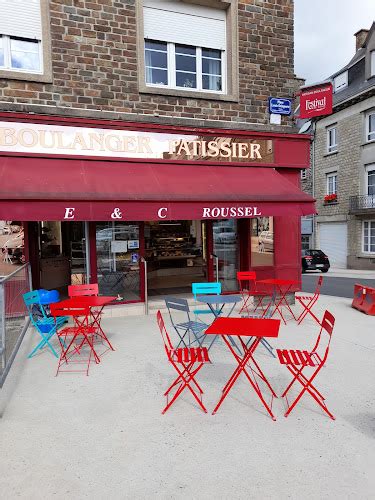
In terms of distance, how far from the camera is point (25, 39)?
23.7ft

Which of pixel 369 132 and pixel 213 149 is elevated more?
pixel 369 132

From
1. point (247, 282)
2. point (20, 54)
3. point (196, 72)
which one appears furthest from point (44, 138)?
point (247, 282)

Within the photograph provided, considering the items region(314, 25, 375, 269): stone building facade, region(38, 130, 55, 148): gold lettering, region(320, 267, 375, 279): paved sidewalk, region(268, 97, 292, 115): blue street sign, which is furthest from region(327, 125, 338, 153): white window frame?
region(38, 130, 55, 148): gold lettering

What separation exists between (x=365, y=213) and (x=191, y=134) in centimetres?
1868

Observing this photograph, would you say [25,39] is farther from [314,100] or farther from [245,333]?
[245,333]

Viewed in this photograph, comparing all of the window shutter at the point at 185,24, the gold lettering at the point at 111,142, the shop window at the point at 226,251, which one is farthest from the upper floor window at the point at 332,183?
the gold lettering at the point at 111,142

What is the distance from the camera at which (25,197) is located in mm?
5664

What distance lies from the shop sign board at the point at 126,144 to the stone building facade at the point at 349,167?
1719cm

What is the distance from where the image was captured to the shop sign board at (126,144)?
6898mm

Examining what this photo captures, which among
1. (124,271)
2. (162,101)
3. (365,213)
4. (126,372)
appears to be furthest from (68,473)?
(365,213)

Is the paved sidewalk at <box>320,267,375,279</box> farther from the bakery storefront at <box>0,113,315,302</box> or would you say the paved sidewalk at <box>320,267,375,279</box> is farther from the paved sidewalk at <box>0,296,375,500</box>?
the paved sidewalk at <box>0,296,375,500</box>

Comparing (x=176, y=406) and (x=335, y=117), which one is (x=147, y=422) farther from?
(x=335, y=117)

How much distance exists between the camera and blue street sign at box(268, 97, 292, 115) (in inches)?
346

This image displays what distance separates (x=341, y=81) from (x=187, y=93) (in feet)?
76.4
